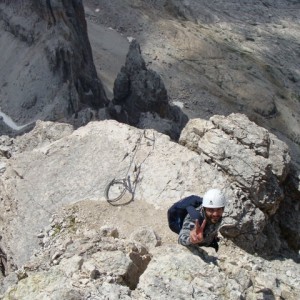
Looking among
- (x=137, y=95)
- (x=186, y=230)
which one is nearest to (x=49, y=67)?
(x=137, y=95)

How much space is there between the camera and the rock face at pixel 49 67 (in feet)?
126

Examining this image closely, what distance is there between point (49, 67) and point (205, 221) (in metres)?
30.1

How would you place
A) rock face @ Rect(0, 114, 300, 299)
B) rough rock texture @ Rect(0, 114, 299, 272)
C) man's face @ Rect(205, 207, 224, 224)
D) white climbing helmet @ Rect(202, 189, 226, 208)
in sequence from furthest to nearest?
1. rough rock texture @ Rect(0, 114, 299, 272)
2. rock face @ Rect(0, 114, 300, 299)
3. man's face @ Rect(205, 207, 224, 224)
4. white climbing helmet @ Rect(202, 189, 226, 208)

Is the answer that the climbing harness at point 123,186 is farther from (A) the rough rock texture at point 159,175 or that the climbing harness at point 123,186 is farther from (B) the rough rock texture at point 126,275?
(B) the rough rock texture at point 126,275

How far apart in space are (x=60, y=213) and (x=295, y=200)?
8.19 m

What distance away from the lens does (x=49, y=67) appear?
39500mm

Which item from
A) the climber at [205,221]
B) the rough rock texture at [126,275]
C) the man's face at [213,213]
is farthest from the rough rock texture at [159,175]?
the man's face at [213,213]

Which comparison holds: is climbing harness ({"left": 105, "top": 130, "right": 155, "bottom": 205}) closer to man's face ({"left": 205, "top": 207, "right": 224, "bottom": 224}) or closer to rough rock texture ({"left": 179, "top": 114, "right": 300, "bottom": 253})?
rough rock texture ({"left": 179, "top": 114, "right": 300, "bottom": 253})

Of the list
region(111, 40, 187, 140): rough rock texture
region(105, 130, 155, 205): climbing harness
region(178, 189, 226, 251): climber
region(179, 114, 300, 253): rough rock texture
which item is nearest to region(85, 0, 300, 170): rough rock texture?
region(111, 40, 187, 140): rough rock texture

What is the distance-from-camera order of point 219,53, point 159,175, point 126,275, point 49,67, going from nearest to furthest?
1. point 126,275
2. point 159,175
3. point 49,67
4. point 219,53

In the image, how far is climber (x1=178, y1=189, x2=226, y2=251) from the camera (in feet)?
37.0

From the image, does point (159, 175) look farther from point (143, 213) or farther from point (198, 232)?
point (198, 232)

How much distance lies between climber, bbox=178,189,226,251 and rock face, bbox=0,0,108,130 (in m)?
24.6

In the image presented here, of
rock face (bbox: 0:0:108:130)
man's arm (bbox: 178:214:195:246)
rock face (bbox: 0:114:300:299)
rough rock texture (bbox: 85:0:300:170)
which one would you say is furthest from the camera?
rough rock texture (bbox: 85:0:300:170)
